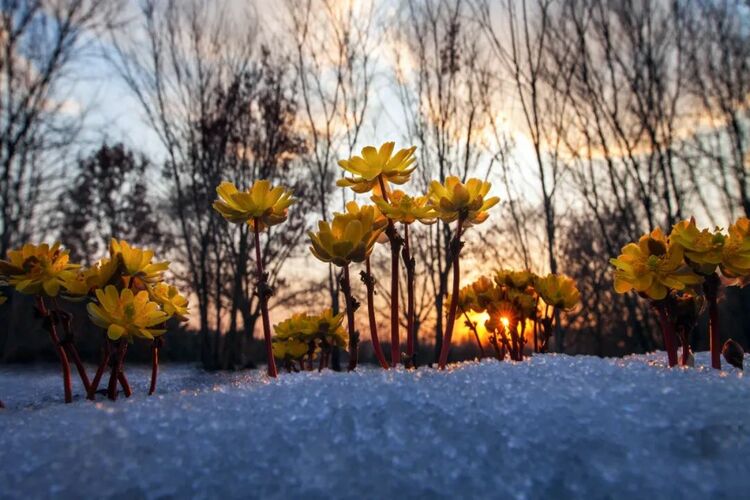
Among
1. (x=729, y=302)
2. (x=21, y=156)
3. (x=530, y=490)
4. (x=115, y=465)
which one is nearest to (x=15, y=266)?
(x=115, y=465)

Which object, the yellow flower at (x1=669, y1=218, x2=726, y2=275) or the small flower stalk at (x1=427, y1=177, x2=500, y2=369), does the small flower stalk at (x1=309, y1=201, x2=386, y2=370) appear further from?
the yellow flower at (x1=669, y1=218, x2=726, y2=275)

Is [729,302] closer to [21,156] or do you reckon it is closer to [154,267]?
[154,267]

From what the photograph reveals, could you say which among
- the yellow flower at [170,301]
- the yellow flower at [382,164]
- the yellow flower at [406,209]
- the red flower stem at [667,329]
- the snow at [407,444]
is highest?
the yellow flower at [382,164]

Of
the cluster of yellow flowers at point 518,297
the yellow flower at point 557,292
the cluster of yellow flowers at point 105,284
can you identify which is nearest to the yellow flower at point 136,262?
the cluster of yellow flowers at point 105,284

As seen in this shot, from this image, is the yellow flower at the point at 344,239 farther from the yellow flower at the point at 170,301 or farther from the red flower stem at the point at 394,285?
the yellow flower at the point at 170,301

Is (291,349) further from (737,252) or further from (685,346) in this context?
(737,252)

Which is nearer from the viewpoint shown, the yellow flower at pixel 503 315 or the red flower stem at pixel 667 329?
the red flower stem at pixel 667 329
